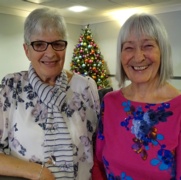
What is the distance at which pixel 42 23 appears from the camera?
4.06 feet

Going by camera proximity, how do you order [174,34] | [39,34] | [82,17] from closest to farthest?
[39,34]
[174,34]
[82,17]

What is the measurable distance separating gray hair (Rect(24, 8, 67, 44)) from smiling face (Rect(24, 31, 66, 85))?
0.8 inches

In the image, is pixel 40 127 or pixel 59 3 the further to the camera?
pixel 59 3

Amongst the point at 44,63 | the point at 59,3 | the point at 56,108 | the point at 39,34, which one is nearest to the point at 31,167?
the point at 56,108

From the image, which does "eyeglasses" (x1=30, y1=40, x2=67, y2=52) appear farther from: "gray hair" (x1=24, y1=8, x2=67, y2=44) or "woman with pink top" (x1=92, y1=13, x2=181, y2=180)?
"woman with pink top" (x1=92, y1=13, x2=181, y2=180)

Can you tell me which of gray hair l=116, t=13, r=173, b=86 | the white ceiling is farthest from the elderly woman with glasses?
the white ceiling

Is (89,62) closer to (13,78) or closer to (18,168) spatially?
(13,78)

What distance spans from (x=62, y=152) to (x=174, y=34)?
18.1ft

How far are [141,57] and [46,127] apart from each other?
1.89ft

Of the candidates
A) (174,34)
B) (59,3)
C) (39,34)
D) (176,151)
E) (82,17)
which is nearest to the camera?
(176,151)

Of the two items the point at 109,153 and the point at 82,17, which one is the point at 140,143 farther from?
the point at 82,17

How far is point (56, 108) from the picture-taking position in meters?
1.29

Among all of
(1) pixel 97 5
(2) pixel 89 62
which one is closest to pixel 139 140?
(1) pixel 97 5

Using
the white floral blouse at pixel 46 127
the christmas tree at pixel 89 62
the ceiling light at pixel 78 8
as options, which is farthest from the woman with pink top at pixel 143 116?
the christmas tree at pixel 89 62
